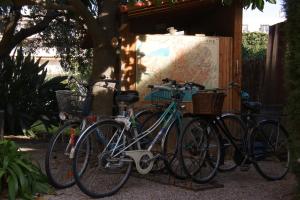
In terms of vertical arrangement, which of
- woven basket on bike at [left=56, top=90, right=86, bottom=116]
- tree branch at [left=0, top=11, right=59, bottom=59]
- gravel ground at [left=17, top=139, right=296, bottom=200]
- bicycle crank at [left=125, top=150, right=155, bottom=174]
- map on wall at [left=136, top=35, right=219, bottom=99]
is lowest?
gravel ground at [left=17, top=139, right=296, bottom=200]

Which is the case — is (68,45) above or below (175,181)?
above

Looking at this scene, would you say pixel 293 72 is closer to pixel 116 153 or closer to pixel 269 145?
pixel 269 145

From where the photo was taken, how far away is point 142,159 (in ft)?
21.8

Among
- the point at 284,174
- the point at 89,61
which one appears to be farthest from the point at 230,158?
the point at 89,61

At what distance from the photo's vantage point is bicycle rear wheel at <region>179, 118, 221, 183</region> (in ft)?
22.6

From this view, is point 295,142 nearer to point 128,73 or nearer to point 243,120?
point 243,120

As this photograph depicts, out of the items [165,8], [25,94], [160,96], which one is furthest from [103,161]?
[25,94]

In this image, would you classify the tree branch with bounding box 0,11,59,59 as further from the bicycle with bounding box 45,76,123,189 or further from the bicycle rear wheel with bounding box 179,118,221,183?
the bicycle rear wheel with bounding box 179,118,221,183

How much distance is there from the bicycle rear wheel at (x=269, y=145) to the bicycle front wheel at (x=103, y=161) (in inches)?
70.4

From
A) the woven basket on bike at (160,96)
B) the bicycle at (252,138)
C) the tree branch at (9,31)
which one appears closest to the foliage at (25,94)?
the tree branch at (9,31)

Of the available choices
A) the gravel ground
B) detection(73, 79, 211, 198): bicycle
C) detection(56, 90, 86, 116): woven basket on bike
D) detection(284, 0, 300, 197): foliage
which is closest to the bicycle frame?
detection(73, 79, 211, 198): bicycle

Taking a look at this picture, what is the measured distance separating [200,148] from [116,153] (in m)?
1.16

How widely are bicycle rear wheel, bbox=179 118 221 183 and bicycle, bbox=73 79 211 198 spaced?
0.77 feet

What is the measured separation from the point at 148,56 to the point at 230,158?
199cm
